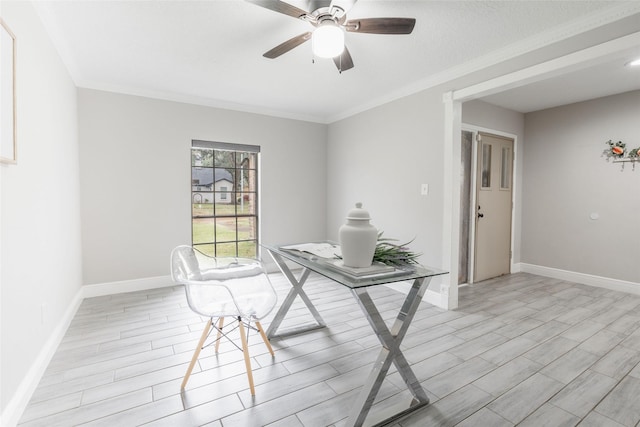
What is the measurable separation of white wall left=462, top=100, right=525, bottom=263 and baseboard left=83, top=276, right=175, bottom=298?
4361mm

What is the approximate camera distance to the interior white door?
4.18m

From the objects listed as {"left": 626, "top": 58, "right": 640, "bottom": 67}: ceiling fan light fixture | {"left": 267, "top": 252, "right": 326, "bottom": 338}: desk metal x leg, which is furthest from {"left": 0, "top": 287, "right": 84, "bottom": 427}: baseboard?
{"left": 626, "top": 58, "right": 640, "bottom": 67}: ceiling fan light fixture

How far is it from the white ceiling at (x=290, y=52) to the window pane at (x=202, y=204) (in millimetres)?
1246

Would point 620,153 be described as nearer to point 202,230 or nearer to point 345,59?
point 345,59

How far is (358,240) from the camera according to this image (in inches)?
62.2

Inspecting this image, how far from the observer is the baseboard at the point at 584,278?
372cm

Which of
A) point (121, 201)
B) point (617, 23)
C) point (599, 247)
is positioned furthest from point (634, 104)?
point (121, 201)

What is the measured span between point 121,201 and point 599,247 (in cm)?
605

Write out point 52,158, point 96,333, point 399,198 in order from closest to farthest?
point 52,158, point 96,333, point 399,198

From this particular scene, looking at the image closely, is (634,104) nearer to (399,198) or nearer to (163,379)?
(399,198)

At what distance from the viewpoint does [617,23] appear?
80.6 inches

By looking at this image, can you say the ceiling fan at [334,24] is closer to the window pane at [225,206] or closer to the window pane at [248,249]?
the window pane at [225,206]

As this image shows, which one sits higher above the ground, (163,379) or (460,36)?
(460,36)

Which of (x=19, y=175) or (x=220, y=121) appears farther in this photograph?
(x=220, y=121)
